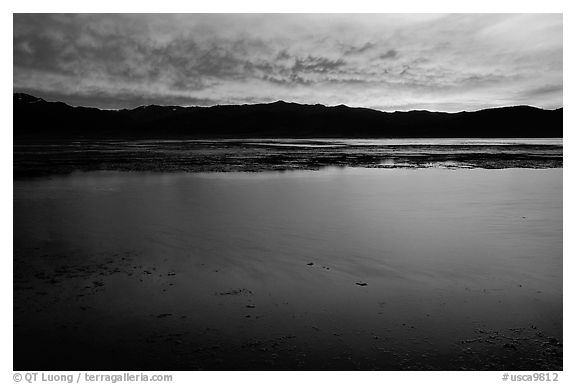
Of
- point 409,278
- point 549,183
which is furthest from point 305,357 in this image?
point 549,183

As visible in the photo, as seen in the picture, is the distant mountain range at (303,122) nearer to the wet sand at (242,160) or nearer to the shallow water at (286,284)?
the wet sand at (242,160)

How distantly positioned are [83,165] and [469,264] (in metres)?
16.5

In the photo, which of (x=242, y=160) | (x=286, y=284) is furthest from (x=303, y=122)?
(x=286, y=284)

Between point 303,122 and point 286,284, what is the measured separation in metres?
138

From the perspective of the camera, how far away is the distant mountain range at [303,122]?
384 ft

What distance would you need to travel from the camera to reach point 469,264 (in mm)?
5730

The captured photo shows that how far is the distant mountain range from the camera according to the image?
117 metres

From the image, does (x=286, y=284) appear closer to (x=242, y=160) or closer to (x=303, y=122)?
(x=242, y=160)

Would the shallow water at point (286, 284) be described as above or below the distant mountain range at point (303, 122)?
below

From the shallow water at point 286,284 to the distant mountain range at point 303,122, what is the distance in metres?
103

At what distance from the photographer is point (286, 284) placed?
16.4 ft

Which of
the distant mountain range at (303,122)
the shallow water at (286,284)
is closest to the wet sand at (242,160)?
the shallow water at (286,284)

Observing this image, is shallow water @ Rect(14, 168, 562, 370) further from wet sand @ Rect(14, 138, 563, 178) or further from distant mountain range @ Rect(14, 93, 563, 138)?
distant mountain range @ Rect(14, 93, 563, 138)
